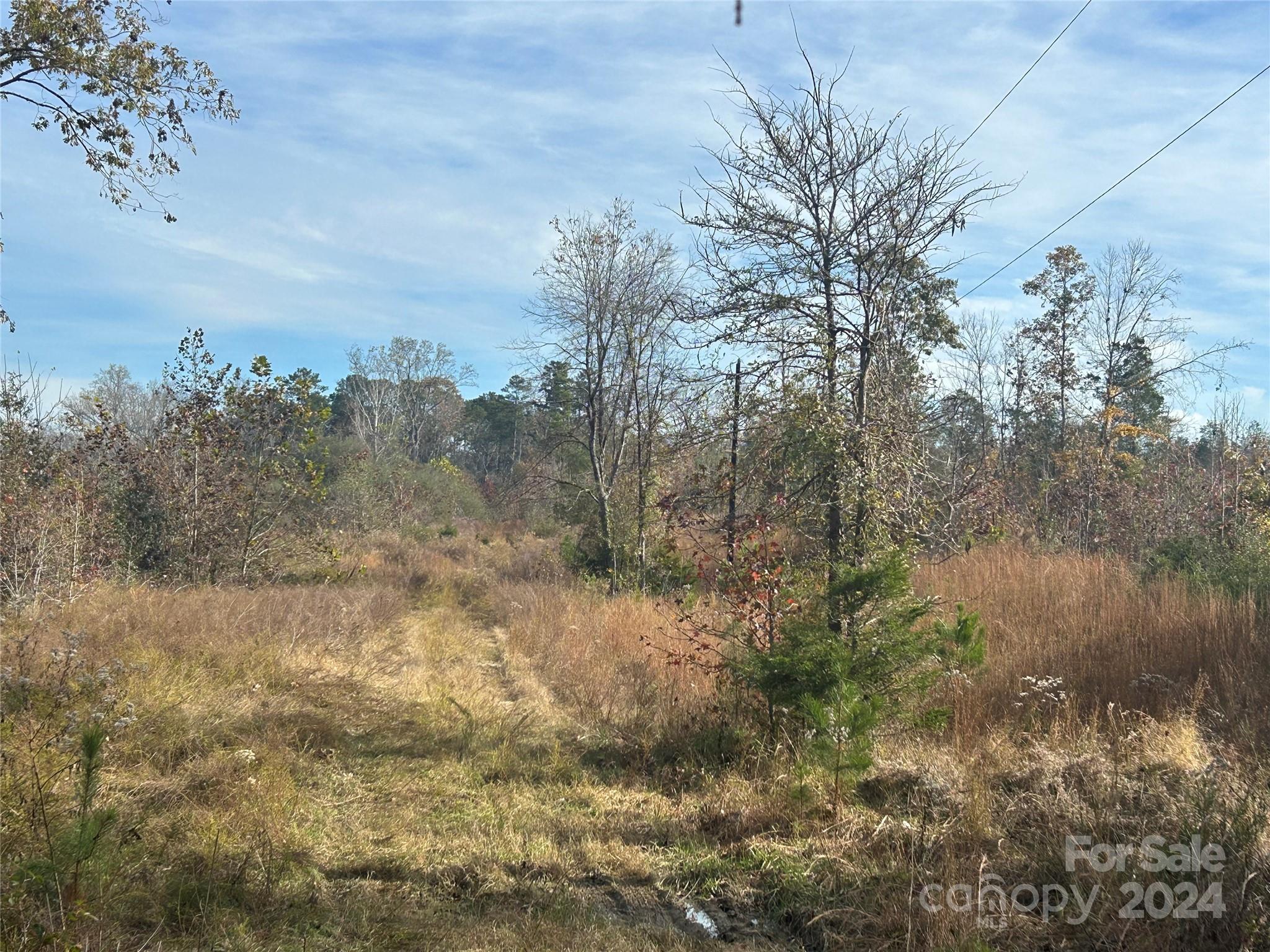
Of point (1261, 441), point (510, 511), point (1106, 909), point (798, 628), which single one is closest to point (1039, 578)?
point (798, 628)

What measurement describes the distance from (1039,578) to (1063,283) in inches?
816

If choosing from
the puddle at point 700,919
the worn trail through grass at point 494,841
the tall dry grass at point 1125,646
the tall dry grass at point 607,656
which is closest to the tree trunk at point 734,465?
the tall dry grass at point 607,656

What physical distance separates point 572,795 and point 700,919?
1878 mm

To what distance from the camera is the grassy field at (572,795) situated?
11.8 ft

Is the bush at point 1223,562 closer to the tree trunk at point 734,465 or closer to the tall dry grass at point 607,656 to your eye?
the tree trunk at point 734,465

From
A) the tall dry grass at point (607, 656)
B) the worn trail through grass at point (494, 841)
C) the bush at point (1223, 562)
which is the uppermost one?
the bush at point (1223, 562)

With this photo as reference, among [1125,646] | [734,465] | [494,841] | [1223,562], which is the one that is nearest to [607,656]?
[734,465]

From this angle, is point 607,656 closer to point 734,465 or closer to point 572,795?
point 734,465

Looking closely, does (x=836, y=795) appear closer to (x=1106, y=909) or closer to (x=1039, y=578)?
(x=1106, y=909)

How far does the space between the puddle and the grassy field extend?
0.07 feet

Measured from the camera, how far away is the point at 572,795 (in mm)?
5758

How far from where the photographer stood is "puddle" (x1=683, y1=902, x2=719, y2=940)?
3.94 metres

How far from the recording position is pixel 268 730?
6059mm

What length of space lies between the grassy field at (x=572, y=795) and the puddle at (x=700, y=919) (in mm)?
20
